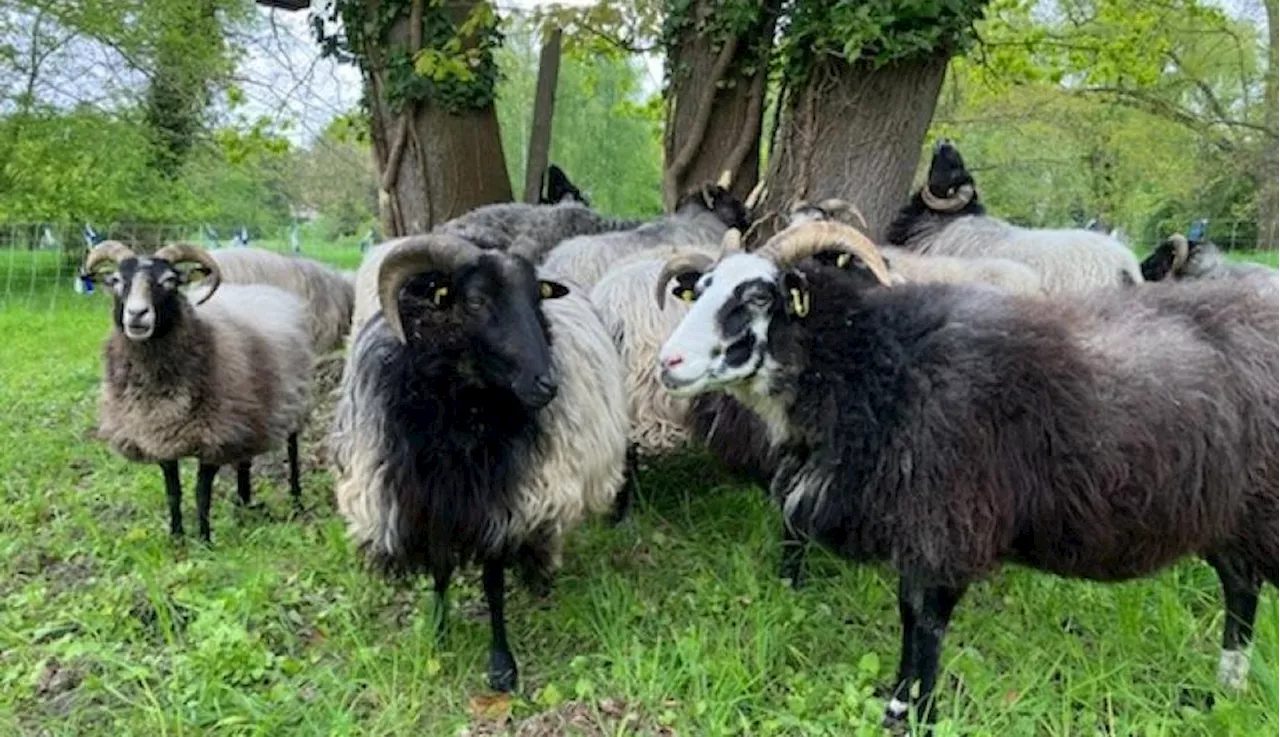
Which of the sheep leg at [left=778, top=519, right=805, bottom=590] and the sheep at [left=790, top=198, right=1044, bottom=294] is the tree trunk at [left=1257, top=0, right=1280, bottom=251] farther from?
the sheep leg at [left=778, top=519, right=805, bottom=590]

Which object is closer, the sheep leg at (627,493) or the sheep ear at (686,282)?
the sheep ear at (686,282)

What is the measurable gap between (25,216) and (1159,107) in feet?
72.0

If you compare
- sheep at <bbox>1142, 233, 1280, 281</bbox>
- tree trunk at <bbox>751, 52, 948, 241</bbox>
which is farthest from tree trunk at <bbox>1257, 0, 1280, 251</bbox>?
tree trunk at <bbox>751, 52, 948, 241</bbox>

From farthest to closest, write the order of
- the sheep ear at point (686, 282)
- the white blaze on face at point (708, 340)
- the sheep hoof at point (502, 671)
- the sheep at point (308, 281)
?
1. the sheep at point (308, 281)
2. the sheep ear at point (686, 282)
3. the sheep hoof at point (502, 671)
4. the white blaze on face at point (708, 340)

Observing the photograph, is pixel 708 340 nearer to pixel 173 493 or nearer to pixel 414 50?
pixel 173 493

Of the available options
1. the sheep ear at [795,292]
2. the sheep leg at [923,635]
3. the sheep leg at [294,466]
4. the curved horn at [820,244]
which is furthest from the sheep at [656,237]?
the sheep leg at [923,635]

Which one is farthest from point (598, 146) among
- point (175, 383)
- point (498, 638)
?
point (498, 638)

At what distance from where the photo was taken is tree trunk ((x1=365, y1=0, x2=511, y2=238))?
6934mm

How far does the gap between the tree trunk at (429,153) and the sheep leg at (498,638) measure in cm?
384

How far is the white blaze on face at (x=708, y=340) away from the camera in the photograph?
3.04 meters

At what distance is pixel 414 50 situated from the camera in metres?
6.79

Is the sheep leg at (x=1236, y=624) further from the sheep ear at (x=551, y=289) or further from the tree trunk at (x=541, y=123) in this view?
the tree trunk at (x=541, y=123)

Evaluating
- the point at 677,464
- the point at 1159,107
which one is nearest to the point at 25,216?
the point at 677,464

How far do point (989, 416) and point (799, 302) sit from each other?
65 cm
